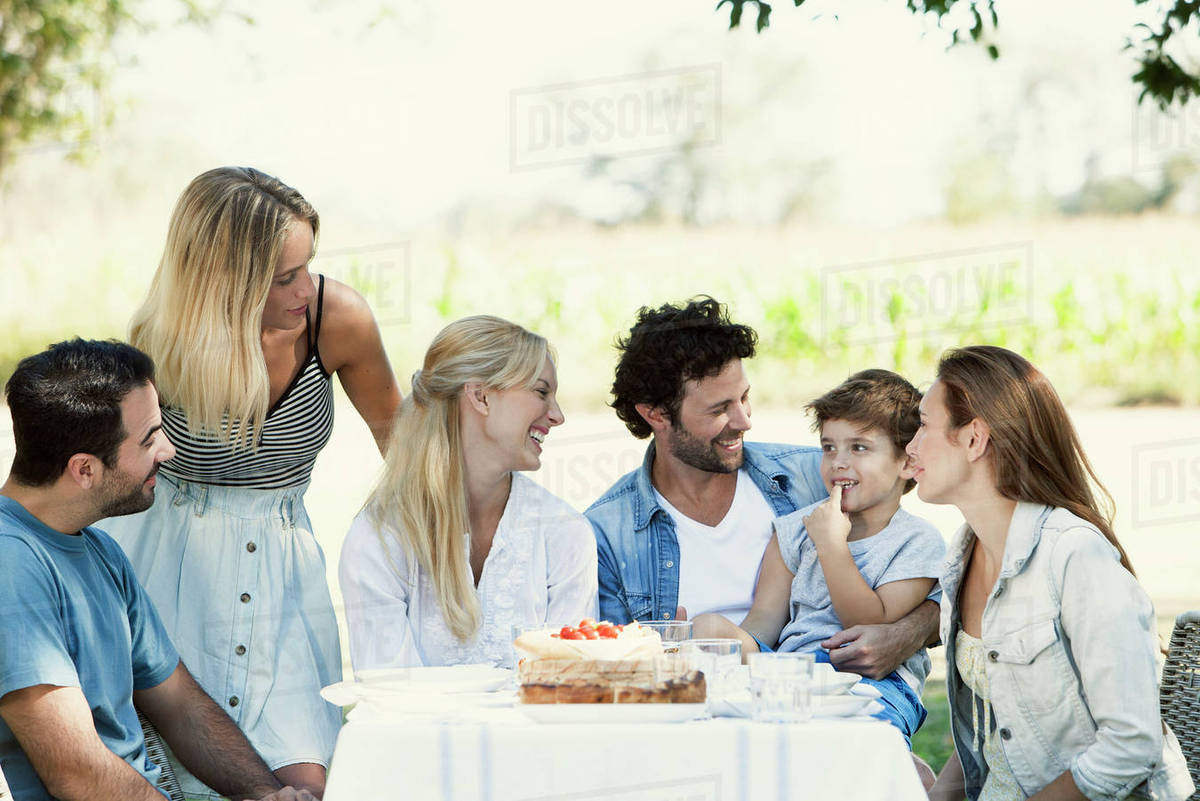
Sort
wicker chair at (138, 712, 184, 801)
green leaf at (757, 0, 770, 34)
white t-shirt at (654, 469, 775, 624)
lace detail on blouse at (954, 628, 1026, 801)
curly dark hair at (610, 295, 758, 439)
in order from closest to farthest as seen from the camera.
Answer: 1. lace detail on blouse at (954, 628, 1026, 801)
2. wicker chair at (138, 712, 184, 801)
3. white t-shirt at (654, 469, 775, 624)
4. curly dark hair at (610, 295, 758, 439)
5. green leaf at (757, 0, 770, 34)

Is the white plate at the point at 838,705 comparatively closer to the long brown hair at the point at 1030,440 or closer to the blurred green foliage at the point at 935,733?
the long brown hair at the point at 1030,440

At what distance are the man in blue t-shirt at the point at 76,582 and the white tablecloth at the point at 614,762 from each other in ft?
1.88

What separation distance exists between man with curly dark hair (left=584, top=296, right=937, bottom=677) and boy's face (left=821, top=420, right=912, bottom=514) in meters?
0.20

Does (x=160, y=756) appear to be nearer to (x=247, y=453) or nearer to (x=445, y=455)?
(x=247, y=453)

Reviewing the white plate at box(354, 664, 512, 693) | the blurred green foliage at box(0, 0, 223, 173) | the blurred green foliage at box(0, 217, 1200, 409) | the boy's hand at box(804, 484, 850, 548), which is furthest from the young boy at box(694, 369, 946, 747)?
the blurred green foliage at box(0, 0, 223, 173)

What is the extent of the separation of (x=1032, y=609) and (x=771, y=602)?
0.75 meters

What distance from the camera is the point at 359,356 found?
286 cm

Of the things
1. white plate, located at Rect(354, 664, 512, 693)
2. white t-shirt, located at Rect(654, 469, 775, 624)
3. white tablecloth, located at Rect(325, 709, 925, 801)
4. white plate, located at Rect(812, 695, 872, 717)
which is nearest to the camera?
white tablecloth, located at Rect(325, 709, 925, 801)

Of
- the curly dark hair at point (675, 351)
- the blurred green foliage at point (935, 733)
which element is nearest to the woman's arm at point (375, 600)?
the curly dark hair at point (675, 351)

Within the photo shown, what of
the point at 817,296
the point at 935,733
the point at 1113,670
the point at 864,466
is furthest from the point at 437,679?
the point at 817,296

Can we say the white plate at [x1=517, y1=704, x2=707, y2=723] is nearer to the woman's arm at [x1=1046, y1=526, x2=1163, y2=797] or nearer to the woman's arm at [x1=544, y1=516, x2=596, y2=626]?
the woman's arm at [x1=1046, y1=526, x2=1163, y2=797]

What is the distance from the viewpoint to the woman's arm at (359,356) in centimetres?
277

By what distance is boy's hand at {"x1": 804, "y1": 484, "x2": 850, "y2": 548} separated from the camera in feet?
8.82

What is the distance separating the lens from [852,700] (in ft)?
6.03
